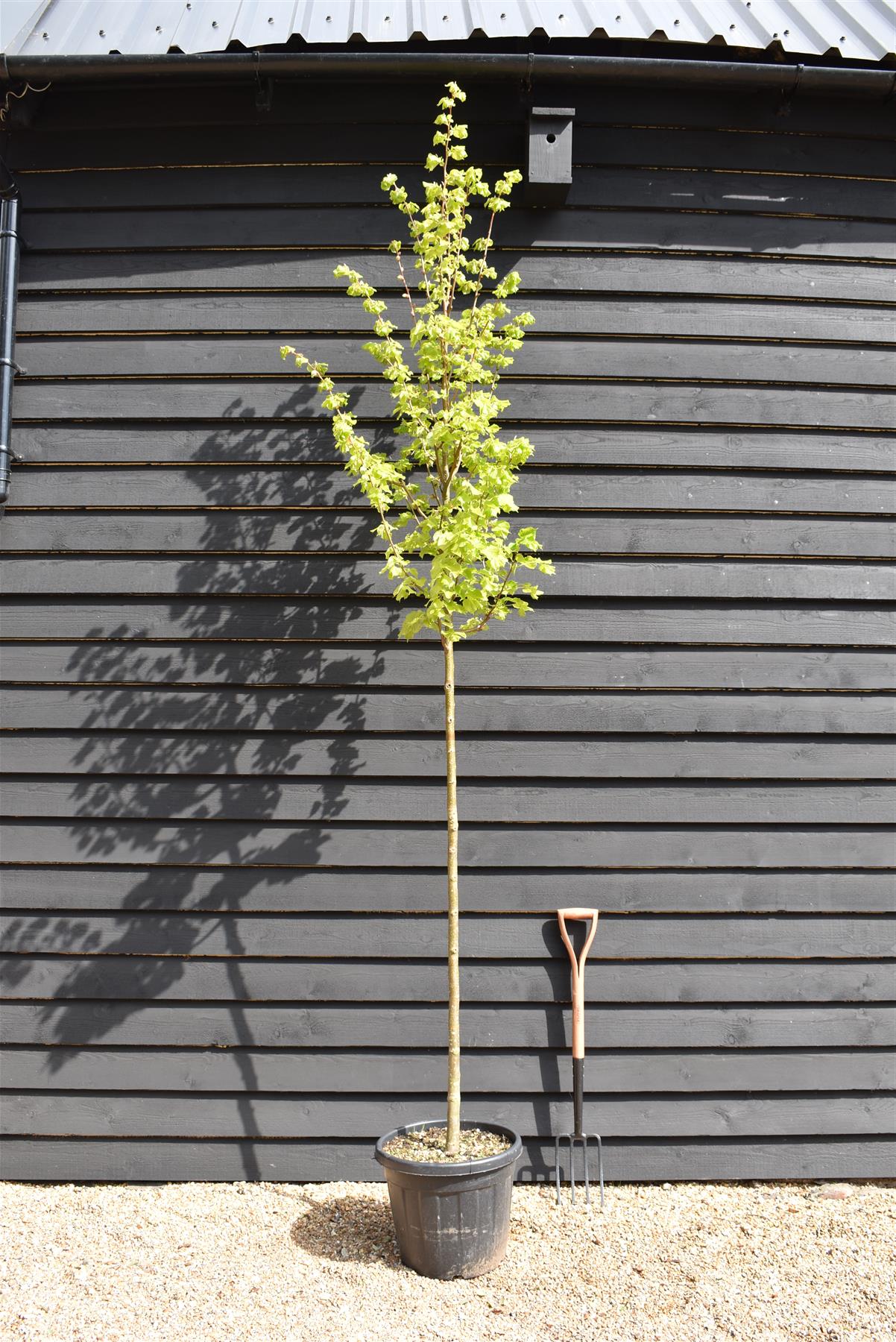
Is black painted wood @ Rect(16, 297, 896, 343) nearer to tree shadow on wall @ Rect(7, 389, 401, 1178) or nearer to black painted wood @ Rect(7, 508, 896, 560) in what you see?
tree shadow on wall @ Rect(7, 389, 401, 1178)

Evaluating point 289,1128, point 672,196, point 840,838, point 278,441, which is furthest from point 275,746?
point 672,196

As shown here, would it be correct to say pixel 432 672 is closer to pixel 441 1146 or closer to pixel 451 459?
pixel 451 459

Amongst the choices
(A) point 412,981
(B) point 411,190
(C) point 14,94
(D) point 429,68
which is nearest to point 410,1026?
(A) point 412,981

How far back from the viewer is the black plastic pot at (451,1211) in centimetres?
264

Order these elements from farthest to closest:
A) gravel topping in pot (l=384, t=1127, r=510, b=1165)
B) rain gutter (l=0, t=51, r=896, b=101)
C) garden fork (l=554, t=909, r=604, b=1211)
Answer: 1. rain gutter (l=0, t=51, r=896, b=101)
2. garden fork (l=554, t=909, r=604, b=1211)
3. gravel topping in pot (l=384, t=1127, r=510, b=1165)

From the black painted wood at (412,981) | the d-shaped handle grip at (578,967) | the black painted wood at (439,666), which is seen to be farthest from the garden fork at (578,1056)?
the black painted wood at (439,666)

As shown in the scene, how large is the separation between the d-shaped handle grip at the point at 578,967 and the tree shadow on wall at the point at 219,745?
0.90 m

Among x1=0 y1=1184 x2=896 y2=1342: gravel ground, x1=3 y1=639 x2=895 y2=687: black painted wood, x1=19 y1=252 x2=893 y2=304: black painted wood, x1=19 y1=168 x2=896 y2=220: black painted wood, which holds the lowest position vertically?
x1=0 y1=1184 x2=896 y2=1342: gravel ground

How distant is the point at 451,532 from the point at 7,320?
197 centimetres

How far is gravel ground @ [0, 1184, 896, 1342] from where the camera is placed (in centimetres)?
251

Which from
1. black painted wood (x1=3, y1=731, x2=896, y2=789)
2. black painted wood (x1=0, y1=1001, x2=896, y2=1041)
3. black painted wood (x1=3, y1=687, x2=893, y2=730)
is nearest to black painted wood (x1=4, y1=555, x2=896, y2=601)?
black painted wood (x1=3, y1=687, x2=893, y2=730)

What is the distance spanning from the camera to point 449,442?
2979 mm

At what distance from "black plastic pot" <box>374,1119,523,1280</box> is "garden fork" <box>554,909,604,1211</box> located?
1.48ft

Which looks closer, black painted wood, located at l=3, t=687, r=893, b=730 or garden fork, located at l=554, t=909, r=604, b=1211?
garden fork, located at l=554, t=909, r=604, b=1211
